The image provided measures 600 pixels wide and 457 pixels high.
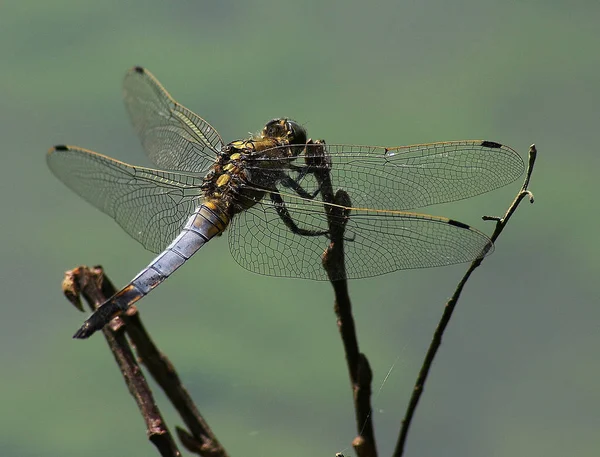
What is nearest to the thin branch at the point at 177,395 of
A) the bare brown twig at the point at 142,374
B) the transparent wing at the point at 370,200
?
the bare brown twig at the point at 142,374

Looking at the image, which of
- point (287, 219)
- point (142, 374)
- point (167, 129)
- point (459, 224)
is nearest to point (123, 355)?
point (142, 374)

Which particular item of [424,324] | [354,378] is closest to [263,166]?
[354,378]

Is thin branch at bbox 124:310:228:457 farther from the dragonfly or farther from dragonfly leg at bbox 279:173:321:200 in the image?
dragonfly leg at bbox 279:173:321:200

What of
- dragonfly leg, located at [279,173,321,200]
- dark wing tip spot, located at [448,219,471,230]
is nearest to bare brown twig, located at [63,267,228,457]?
dragonfly leg, located at [279,173,321,200]

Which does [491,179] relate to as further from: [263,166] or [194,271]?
[194,271]

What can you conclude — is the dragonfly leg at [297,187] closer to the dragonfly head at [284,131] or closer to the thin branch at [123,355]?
the dragonfly head at [284,131]

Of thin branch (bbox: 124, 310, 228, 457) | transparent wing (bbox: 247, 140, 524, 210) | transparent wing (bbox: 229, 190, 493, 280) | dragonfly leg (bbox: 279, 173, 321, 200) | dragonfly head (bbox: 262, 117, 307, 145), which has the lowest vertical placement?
thin branch (bbox: 124, 310, 228, 457)

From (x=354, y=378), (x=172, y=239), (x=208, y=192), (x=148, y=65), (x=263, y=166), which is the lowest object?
(x=354, y=378)
